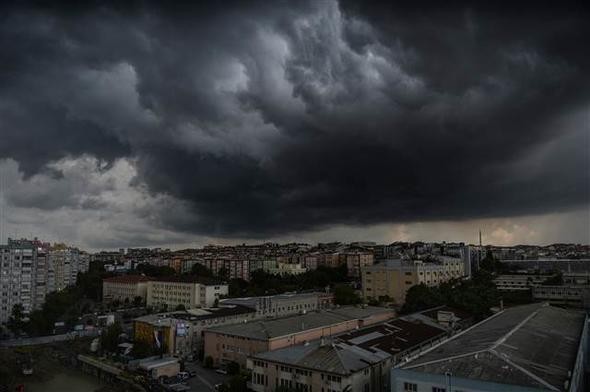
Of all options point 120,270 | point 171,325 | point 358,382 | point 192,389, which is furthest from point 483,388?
point 120,270

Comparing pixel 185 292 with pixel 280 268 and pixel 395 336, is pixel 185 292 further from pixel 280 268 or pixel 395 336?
pixel 395 336

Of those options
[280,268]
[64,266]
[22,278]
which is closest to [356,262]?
[280,268]

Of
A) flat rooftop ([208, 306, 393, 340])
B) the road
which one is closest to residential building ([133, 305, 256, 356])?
the road

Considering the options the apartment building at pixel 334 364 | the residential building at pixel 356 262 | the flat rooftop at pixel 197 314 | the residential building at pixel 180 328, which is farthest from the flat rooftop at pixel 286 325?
the residential building at pixel 356 262

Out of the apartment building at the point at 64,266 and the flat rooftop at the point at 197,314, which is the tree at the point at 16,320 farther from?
the apartment building at the point at 64,266

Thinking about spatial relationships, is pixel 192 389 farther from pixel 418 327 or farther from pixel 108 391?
pixel 418 327

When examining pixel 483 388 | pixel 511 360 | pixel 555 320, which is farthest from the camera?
pixel 555 320
